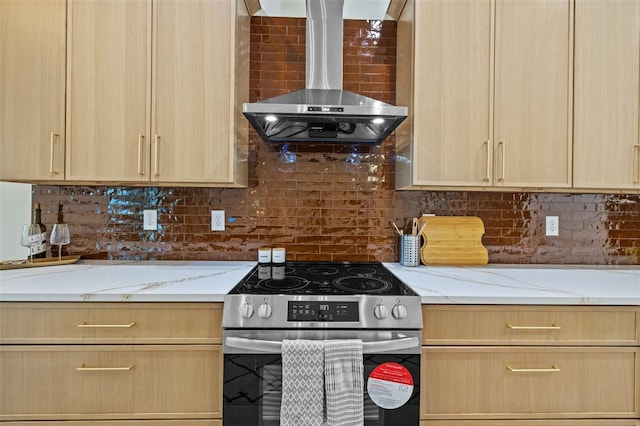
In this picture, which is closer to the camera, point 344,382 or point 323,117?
point 344,382

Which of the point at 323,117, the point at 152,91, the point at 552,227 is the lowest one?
the point at 552,227

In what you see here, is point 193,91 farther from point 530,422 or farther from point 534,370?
point 530,422

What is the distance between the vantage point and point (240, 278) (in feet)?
5.35

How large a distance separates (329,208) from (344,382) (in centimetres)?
103

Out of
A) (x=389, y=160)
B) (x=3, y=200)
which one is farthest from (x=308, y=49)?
(x=3, y=200)

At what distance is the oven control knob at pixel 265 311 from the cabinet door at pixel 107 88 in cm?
92

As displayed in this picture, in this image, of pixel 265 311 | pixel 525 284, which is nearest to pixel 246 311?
pixel 265 311

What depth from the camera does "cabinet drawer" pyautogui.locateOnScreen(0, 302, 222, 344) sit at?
1313mm

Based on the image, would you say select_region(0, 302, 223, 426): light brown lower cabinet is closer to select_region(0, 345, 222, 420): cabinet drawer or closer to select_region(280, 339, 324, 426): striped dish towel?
select_region(0, 345, 222, 420): cabinet drawer

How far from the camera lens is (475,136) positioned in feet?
5.55

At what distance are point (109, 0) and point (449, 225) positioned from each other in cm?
214

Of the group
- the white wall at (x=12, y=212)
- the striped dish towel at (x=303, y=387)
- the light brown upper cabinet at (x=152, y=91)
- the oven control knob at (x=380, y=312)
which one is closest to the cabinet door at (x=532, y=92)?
the oven control knob at (x=380, y=312)

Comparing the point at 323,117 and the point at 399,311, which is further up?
the point at 323,117

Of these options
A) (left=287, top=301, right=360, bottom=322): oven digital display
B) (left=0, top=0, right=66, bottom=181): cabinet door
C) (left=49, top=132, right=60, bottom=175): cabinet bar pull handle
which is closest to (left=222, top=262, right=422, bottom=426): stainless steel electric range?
(left=287, top=301, right=360, bottom=322): oven digital display
